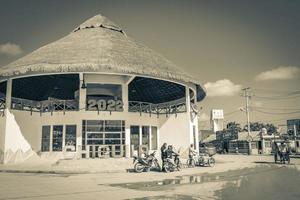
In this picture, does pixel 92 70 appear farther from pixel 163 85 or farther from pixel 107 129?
pixel 163 85

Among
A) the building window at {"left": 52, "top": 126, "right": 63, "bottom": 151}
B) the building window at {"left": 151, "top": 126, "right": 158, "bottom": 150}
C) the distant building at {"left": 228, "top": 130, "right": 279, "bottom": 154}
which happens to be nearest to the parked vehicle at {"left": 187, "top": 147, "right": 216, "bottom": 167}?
the building window at {"left": 151, "top": 126, "right": 158, "bottom": 150}

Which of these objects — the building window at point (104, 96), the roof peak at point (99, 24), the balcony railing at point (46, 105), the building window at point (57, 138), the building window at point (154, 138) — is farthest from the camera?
the roof peak at point (99, 24)

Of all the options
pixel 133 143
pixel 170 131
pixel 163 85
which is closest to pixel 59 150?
pixel 133 143

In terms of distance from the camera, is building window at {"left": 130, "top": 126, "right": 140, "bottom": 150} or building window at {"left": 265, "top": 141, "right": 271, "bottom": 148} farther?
building window at {"left": 265, "top": 141, "right": 271, "bottom": 148}

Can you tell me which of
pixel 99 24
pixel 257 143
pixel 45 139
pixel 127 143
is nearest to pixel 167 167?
pixel 127 143

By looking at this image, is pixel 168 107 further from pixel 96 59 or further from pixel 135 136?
pixel 96 59

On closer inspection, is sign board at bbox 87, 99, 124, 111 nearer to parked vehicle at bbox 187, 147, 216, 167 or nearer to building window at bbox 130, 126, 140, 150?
building window at bbox 130, 126, 140, 150

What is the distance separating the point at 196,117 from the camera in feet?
109

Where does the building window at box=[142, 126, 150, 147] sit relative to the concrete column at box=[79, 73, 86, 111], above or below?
below

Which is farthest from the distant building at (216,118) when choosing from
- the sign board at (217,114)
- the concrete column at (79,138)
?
the concrete column at (79,138)

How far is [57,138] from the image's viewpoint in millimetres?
27812

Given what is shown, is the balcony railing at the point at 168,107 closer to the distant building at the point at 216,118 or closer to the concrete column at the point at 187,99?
the concrete column at the point at 187,99

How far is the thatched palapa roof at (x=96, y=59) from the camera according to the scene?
959 inches

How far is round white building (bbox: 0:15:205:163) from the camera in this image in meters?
25.4
